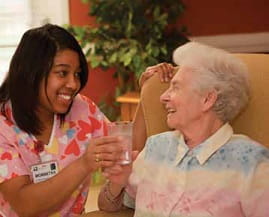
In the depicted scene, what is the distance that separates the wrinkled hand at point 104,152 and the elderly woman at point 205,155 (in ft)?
0.30

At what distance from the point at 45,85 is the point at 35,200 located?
1.27 ft

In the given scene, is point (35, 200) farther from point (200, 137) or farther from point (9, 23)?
point (9, 23)

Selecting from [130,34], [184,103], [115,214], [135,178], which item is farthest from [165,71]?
[130,34]

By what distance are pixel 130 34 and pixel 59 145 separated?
1706mm

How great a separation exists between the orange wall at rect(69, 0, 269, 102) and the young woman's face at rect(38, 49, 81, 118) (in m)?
2.04

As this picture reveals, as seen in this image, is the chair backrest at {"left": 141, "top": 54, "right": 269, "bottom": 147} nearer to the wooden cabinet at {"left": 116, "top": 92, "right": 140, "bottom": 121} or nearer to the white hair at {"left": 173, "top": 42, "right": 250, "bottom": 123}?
the white hair at {"left": 173, "top": 42, "right": 250, "bottom": 123}

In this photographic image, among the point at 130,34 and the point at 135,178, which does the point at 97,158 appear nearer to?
the point at 135,178

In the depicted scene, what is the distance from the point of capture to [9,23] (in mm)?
3895

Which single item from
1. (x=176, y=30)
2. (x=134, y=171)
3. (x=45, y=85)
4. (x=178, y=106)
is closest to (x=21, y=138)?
(x=45, y=85)

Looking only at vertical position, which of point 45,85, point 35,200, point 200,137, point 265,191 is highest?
point 45,85

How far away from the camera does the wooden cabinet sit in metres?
3.56

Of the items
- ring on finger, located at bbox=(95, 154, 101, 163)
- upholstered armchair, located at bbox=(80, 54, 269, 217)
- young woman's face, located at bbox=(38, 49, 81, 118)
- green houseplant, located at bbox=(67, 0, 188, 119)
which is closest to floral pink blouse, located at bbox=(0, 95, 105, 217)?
young woman's face, located at bbox=(38, 49, 81, 118)

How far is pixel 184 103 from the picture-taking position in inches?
63.7

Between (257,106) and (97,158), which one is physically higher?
(257,106)
